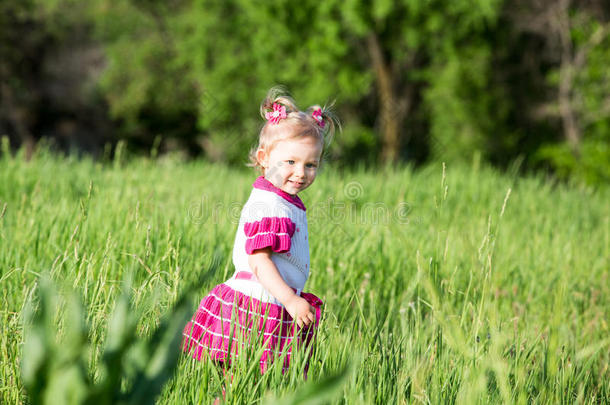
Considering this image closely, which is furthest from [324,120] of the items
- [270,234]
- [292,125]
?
[270,234]

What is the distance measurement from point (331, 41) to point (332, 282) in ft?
36.4

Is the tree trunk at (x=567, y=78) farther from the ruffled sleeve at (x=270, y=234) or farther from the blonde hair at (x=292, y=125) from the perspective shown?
the ruffled sleeve at (x=270, y=234)

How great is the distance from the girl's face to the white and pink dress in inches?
1.4

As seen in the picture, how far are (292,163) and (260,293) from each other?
1.57 feet

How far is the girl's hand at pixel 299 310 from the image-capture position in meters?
1.83

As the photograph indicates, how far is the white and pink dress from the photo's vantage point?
6.21 feet

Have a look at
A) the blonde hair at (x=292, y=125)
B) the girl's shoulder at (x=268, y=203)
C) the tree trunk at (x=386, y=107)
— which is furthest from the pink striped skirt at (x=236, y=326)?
the tree trunk at (x=386, y=107)

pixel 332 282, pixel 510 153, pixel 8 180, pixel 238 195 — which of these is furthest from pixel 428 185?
pixel 510 153

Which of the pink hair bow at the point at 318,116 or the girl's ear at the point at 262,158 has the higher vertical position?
the pink hair bow at the point at 318,116

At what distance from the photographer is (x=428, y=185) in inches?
224

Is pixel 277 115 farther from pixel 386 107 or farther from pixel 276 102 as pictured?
pixel 386 107

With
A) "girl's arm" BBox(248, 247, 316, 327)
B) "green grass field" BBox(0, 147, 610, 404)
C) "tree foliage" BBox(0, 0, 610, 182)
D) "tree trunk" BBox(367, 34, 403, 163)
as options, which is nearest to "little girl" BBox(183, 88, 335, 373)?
"girl's arm" BBox(248, 247, 316, 327)

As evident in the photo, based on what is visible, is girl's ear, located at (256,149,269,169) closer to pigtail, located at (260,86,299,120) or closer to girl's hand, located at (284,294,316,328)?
pigtail, located at (260,86,299,120)

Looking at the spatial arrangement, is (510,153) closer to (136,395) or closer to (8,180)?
(8,180)
